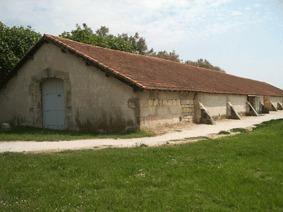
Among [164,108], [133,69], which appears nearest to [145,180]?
[164,108]

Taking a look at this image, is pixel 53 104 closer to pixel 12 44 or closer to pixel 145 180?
pixel 12 44

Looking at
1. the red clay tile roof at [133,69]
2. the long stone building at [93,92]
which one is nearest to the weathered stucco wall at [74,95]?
the long stone building at [93,92]

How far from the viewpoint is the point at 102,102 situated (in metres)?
18.5

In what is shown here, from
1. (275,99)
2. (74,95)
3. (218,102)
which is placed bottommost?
(218,102)

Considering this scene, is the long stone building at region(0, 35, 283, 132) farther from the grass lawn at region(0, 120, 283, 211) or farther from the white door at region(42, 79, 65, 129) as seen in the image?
the grass lawn at region(0, 120, 283, 211)

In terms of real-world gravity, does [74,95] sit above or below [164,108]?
above

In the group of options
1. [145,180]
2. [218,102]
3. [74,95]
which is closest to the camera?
[145,180]

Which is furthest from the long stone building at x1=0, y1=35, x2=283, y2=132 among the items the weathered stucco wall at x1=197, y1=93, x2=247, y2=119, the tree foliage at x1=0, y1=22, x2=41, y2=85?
the tree foliage at x1=0, y1=22, x2=41, y2=85

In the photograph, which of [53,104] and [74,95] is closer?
[74,95]

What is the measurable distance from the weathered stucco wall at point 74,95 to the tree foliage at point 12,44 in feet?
11.1

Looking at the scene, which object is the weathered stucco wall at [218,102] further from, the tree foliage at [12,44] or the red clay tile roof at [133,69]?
the tree foliage at [12,44]

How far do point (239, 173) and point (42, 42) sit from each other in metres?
14.3

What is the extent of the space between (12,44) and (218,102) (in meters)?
13.2

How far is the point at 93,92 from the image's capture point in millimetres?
18719
